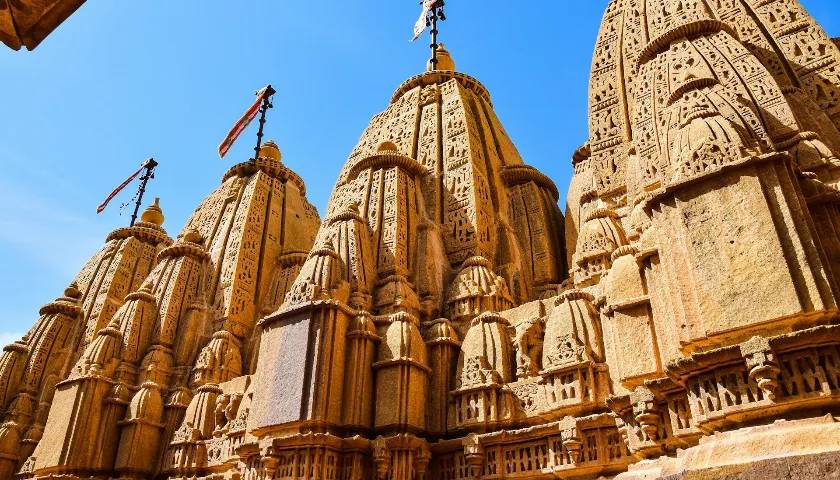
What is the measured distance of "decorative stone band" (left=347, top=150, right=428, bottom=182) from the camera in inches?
633

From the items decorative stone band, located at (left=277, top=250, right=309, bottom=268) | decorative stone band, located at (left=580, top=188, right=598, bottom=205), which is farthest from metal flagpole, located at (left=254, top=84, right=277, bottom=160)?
decorative stone band, located at (left=580, top=188, right=598, bottom=205)

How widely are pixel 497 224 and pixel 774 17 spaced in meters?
7.58

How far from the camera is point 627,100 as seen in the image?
13234 millimetres

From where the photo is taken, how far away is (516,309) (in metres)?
12.6

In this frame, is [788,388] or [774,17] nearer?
[788,388]

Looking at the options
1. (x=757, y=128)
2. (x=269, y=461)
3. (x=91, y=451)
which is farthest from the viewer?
(x=91, y=451)

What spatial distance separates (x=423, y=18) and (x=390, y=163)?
945 centimetres

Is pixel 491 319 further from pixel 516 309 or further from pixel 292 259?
pixel 292 259

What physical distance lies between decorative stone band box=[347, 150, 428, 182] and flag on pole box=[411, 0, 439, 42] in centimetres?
831

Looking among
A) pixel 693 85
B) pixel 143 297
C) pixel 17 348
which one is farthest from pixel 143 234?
pixel 693 85

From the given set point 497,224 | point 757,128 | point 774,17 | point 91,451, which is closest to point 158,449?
point 91,451

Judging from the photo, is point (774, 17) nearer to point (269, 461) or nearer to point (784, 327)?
point (784, 327)

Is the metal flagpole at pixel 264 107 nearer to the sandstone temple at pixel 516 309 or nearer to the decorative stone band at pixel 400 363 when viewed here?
the sandstone temple at pixel 516 309

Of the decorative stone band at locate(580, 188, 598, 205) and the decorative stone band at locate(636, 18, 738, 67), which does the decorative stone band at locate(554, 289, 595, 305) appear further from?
the decorative stone band at locate(636, 18, 738, 67)
